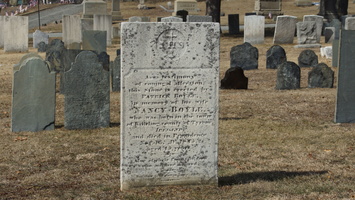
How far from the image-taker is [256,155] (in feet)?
27.9

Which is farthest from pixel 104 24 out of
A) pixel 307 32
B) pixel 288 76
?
pixel 288 76

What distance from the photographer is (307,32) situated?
2545cm

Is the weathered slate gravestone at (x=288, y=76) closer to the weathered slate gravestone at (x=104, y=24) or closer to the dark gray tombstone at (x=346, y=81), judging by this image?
the dark gray tombstone at (x=346, y=81)

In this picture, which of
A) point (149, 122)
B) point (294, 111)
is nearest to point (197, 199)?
point (149, 122)

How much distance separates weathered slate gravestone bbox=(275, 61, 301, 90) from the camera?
1472 centimetres

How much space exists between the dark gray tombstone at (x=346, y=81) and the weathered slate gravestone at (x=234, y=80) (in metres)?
4.53

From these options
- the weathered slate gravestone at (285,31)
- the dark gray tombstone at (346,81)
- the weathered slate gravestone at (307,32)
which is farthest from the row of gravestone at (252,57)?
the weathered slate gravestone at (285,31)

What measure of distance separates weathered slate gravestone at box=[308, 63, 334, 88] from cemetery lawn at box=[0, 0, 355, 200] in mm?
1853

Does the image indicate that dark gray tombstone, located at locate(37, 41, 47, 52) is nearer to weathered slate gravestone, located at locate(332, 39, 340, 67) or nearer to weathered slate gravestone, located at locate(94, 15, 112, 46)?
weathered slate gravestone, located at locate(94, 15, 112, 46)

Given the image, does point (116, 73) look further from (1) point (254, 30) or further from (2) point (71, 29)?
(1) point (254, 30)

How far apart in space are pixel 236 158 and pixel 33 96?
3.40 meters

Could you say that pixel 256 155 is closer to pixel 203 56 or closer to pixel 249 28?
pixel 203 56

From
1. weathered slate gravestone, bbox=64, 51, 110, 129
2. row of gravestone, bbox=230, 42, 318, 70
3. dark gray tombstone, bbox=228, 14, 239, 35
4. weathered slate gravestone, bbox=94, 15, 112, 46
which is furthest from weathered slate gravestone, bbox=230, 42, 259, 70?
dark gray tombstone, bbox=228, 14, 239, 35

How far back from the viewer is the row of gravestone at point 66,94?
10.0 meters
